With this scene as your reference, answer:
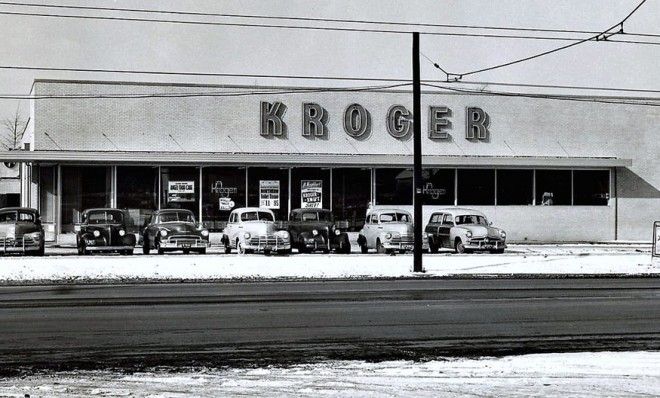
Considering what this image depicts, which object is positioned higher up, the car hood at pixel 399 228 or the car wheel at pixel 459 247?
the car hood at pixel 399 228

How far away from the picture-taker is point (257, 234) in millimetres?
29281

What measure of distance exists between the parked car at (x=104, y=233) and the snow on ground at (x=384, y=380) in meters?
20.7

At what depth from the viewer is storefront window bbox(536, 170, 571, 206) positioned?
41312 mm

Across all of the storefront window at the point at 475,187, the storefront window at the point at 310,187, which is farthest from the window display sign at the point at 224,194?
the storefront window at the point at 475,187

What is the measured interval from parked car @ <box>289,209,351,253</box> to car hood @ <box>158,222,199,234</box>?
3.54m

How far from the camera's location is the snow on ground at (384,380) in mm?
7785

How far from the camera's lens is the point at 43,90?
35781mm

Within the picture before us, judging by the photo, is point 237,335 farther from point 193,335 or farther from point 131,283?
point 131,283

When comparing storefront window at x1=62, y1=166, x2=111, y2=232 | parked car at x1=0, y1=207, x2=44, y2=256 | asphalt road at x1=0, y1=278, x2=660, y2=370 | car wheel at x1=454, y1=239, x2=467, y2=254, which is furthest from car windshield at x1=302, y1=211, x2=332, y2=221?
asphalt road at x1=0, y1=278, x2=660, y2=370

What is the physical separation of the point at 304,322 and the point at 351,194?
2630 cm

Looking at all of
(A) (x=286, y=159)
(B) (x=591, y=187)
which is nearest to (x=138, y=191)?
(A) (x=286, y=159)

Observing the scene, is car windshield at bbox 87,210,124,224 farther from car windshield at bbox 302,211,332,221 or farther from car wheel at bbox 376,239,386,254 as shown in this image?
car wheel at bbox 376,239,386,254

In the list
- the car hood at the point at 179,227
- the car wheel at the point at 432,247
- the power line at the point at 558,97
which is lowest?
the car wheel at the point at 432,247

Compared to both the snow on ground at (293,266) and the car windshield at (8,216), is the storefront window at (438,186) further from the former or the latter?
the car windshield at (8,216)
